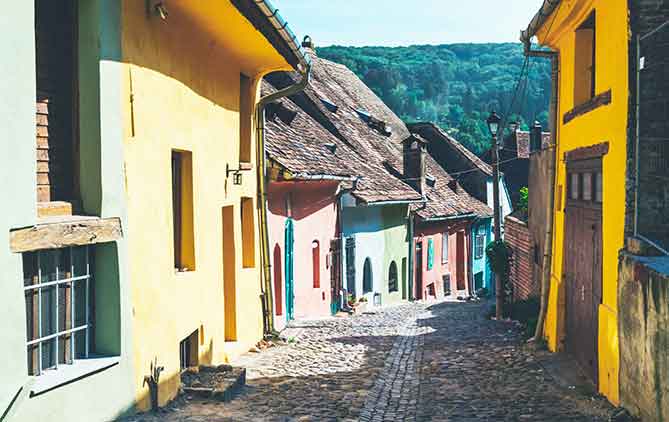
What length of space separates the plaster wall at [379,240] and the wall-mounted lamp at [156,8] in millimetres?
13918

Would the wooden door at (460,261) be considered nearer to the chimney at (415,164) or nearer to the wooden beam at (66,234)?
the chimney at (415,164)


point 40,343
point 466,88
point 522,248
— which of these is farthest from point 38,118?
point 466,88

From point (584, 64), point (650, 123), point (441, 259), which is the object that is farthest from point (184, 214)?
point (441, 259)

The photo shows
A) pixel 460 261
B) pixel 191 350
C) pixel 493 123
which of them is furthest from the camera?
pixel 460 261

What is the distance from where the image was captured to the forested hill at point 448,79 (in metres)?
103

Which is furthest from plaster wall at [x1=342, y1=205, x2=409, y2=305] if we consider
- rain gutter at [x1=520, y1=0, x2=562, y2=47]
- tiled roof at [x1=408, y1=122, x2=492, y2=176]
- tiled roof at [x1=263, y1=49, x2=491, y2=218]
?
rain gutter at [x1=520, y1=0, x2=562, y2=47]

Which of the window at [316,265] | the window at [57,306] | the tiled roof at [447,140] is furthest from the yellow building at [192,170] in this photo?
the tiled roof at [447,140]

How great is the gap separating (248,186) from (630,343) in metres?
7.20

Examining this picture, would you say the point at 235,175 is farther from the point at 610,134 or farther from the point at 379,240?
the point at 379,240

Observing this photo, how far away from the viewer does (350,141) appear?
25391mm

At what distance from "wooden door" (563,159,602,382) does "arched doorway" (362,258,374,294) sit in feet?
43.3

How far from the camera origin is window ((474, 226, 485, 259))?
36969mm

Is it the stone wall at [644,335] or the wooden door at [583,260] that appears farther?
the wooden door at [583,260]

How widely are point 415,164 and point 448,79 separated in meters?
105
